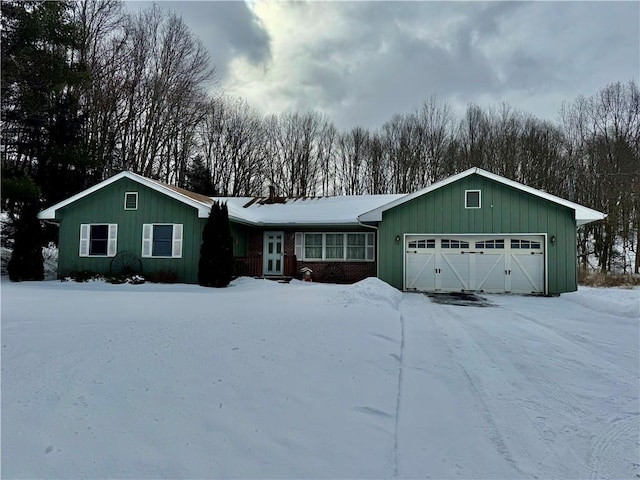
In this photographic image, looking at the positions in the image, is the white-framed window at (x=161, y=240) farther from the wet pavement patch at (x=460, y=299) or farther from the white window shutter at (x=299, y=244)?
the wet pavement patch at (x=460, y=299)

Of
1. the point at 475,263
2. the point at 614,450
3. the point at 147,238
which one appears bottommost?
the point at 614,450

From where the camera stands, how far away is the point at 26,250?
14.4 m

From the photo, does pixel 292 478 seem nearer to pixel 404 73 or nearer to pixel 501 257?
pixel 501 257

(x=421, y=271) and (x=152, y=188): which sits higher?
(x=152, y=188)

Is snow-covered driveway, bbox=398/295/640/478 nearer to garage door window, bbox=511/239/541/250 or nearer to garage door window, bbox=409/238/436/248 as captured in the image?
garage door window, bbox=511/239/541/250

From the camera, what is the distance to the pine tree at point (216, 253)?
42.9 ft

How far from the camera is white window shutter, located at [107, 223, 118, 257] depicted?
15094mm

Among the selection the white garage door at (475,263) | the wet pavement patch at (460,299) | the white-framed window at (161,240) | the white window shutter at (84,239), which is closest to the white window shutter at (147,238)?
the white-framed window at (161,240)

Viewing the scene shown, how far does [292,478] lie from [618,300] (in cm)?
1073

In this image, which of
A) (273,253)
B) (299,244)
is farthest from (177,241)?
(299,244)

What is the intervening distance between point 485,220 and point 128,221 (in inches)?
523

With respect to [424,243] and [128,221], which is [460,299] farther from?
[128,221]

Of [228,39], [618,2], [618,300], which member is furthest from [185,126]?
[618,300]

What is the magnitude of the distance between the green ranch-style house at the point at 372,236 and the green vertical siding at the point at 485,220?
0.11ft
